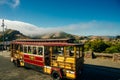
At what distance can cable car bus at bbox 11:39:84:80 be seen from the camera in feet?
39.9

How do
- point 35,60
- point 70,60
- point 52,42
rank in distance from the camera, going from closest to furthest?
point 70,60
point 52,42
point 35,60

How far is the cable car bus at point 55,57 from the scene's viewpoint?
39.9 ft

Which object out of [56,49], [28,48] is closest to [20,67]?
[28,48]

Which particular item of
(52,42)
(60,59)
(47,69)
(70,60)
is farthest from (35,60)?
(70,60)

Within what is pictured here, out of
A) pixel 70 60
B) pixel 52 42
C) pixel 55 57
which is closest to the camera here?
pixel 70 60

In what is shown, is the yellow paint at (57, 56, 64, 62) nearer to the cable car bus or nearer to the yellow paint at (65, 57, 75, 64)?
the cable car bus

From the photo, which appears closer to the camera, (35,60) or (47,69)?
(47,69)

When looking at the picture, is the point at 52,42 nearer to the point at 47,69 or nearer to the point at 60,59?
the point at 60,59

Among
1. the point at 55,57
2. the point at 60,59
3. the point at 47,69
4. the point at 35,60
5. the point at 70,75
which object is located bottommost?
the point at 70,75

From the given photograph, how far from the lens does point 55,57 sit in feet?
44.3

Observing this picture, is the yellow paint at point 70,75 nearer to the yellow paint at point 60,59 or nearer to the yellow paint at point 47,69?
the yellow paint at point 60,59

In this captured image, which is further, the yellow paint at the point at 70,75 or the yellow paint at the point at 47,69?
the yellow paint at the point at 47,69

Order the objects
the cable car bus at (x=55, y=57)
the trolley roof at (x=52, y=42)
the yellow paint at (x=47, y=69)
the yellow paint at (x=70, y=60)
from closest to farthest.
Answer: the yellow paint at (x=70, y=60) < the cable car bus at (x=55, y=57) < the trolley roof at (x=52, y=42) < the yellow paint at (x=47, y=69)

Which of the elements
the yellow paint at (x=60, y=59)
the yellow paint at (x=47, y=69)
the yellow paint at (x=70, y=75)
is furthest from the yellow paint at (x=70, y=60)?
the yellow paint at (x=47, y=69)
